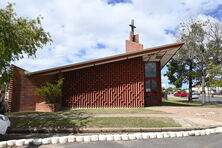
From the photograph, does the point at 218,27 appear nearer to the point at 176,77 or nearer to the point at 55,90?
the point at 176,77

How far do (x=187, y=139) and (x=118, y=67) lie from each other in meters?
7.97

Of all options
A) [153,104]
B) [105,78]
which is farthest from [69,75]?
[153,104]

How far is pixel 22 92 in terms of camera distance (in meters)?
10.3

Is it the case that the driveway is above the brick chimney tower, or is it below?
below

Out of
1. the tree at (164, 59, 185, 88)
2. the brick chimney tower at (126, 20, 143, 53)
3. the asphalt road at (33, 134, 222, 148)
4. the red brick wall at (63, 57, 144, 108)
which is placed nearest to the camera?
the asphalt road at (33, 134, 222, 148)

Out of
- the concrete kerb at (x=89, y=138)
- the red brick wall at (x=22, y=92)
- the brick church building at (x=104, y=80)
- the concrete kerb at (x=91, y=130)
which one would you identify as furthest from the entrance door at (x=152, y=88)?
the red brick wall at (x=22, y=92)

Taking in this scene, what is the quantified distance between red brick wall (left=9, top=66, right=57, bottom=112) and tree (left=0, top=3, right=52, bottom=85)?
2885 millimetres

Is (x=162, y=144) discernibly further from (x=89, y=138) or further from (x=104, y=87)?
(x=104, y=87)

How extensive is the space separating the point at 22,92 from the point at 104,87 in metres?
5.59

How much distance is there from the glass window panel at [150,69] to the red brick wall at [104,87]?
2619 millimetres

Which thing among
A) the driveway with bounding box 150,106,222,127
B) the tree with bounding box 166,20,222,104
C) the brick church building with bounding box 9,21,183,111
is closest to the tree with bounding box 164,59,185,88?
the tree with bounding box 166,20,222,104

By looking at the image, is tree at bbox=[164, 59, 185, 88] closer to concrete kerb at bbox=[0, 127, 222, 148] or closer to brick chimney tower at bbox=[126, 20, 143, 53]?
brick chimney tower at bbox=[126, 20, 143, 53]

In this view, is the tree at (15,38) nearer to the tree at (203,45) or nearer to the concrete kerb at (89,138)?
the concrete kerb at (89,138)

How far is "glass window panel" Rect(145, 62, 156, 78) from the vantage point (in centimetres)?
1462
